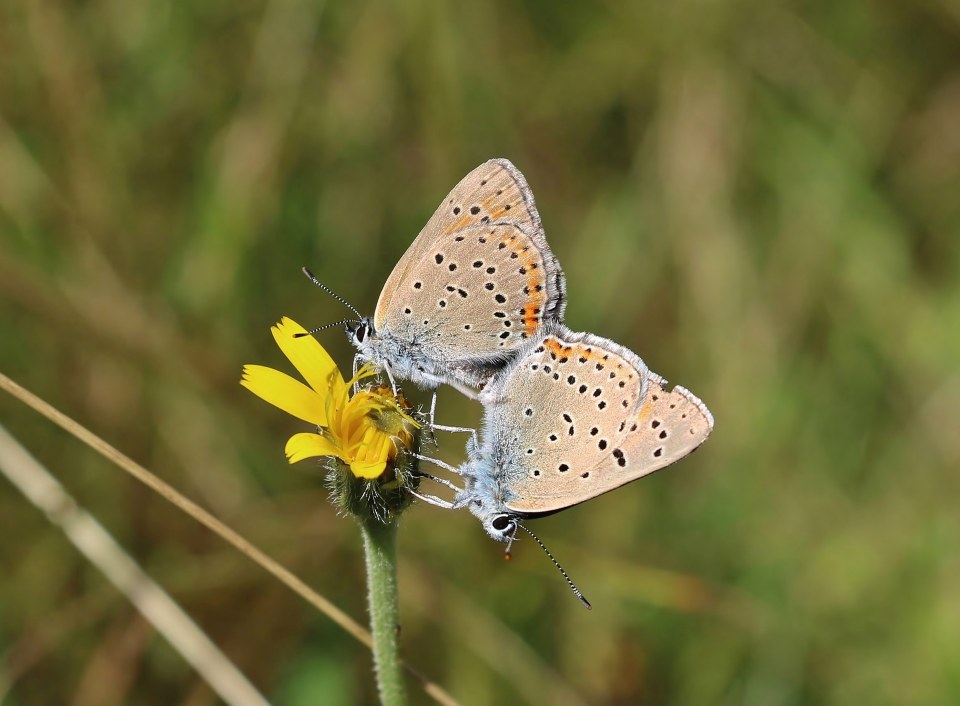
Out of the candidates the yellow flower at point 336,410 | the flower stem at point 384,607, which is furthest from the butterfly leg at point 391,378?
the flower stem at point 384,607

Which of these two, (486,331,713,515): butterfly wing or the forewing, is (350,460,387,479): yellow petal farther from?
the forewing

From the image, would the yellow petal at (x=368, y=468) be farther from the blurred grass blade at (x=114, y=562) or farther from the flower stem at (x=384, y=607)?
the blurred grass blade at (x=114, y=562)

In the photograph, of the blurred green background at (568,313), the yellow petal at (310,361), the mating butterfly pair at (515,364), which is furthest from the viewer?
the blurred green background at (568,313)

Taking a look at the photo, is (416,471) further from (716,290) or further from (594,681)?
(716,290)

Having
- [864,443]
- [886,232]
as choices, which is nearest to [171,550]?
[864,443]

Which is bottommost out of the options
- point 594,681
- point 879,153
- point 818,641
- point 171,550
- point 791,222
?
point 171,550

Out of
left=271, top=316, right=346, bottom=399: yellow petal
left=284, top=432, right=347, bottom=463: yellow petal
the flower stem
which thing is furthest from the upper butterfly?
the flower stem
